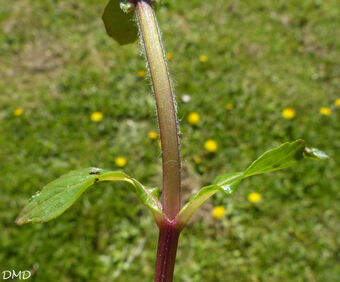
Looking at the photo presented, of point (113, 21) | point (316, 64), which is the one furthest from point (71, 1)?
point (113, 21)

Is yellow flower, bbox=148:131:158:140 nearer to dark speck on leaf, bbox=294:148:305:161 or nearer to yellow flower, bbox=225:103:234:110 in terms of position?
yellow flower, bbox=225:103:234:110

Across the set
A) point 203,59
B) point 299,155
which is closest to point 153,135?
point 203,59

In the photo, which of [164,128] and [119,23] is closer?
[164,128]

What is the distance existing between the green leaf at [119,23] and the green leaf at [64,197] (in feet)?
0.91

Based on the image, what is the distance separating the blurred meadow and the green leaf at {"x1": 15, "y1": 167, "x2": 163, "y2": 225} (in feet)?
3.31

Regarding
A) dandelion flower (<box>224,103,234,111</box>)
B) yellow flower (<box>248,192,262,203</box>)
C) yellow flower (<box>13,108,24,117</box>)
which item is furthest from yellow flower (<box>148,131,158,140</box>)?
yellow flower (<box>13,108,24,117</box>)

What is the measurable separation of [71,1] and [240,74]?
2217 millimetres

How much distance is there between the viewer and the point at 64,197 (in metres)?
0.58

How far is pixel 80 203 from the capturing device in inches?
98.3

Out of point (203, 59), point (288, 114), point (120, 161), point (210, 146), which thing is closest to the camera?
point (120, 161)

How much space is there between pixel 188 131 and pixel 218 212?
74 centimetres

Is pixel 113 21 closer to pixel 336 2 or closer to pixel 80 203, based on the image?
pixel 80 203

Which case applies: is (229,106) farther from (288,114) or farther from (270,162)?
(270,162)

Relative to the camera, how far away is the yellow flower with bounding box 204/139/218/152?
9.12 ft
